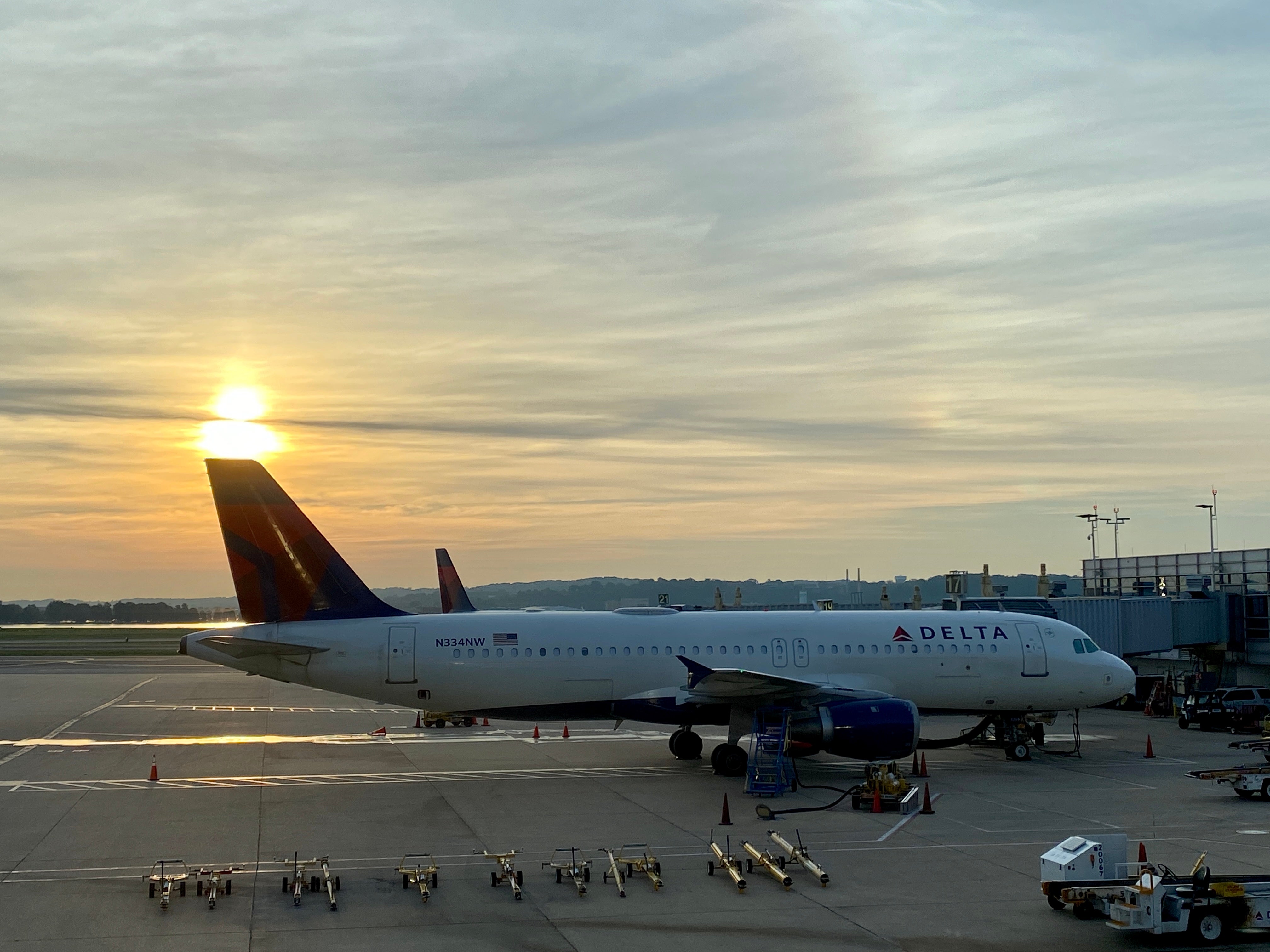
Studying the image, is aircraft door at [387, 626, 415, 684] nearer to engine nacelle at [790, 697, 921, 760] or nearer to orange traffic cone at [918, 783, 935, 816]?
engine nacelle at [790, 697, 921, 760]

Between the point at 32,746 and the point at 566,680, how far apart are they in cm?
1779

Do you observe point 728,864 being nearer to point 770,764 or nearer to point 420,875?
point 420,875

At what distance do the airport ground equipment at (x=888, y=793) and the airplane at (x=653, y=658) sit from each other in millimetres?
1823

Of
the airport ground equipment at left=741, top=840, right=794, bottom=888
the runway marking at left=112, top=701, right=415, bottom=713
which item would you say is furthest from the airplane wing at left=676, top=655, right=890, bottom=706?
the runway marking at left=112, top=701, right=415, bottom=713

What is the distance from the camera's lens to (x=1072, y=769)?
3209 centimetres

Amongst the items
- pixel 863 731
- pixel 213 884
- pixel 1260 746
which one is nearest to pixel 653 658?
pixel 863 731

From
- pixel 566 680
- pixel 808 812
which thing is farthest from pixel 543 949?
pixel 566 680

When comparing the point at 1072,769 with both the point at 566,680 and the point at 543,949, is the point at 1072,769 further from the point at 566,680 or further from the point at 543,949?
the point at 543,949

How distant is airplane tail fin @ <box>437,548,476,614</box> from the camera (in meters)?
59.2

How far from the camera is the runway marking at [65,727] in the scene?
34.5 m

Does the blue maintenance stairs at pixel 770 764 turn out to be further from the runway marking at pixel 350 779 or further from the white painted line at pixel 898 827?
the white painted line at pixel 898 827

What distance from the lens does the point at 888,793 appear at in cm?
2664

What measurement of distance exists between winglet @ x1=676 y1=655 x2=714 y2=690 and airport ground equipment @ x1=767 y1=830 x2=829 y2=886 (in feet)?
25.0

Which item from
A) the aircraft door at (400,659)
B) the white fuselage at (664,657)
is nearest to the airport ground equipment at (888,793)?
the white fuselage at (664,657)
